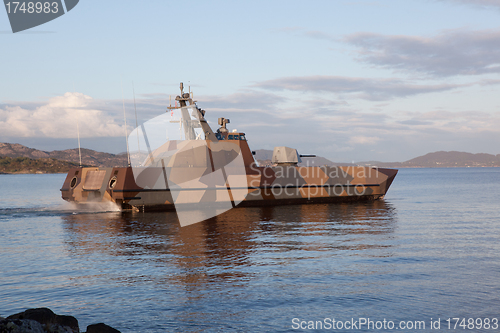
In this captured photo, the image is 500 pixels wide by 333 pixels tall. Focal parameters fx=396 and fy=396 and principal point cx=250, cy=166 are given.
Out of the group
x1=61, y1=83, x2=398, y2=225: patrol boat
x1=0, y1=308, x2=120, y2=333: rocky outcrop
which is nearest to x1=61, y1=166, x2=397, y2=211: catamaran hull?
x1=61, y1=83, x2=398, y2=225: patrol boat

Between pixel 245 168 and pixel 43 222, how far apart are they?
1155 cm

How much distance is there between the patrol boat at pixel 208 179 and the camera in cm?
2217

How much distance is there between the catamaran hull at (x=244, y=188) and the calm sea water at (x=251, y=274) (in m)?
4.56

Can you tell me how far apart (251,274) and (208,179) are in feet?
47.7

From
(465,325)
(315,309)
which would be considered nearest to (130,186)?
(315,309)

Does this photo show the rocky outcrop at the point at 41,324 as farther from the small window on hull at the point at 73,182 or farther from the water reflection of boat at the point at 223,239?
the small window on hull at the point at 73,182

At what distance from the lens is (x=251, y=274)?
9.11 metres

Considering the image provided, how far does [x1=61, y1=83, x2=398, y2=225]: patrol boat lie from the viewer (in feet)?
72.7

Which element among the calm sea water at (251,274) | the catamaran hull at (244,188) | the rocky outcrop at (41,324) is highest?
the catamaran hull at (244,188)

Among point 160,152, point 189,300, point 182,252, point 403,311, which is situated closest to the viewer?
point 403,311

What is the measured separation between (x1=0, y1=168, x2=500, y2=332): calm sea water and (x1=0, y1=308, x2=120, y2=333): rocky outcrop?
37.1 inches

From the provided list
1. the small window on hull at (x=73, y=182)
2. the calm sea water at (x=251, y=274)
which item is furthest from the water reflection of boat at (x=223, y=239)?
the small window on hull at (x=73, y=182)

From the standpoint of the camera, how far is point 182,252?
38.6 ft

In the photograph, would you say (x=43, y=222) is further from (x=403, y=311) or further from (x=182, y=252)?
(x=403, y=311)
